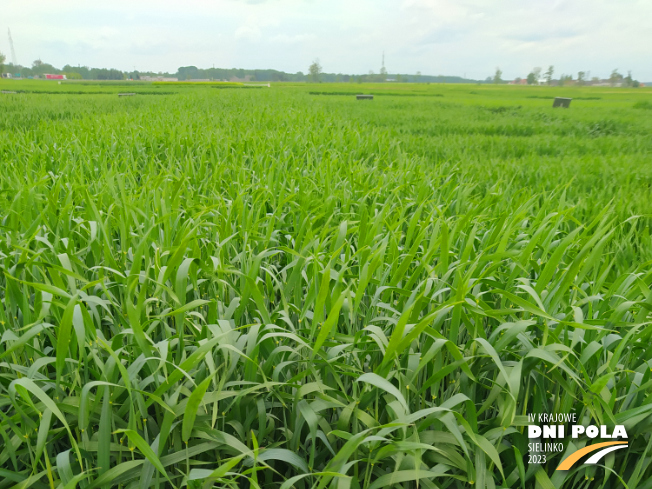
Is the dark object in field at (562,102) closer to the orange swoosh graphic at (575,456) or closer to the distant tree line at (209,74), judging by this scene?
the orange swoosh graphic at (575,456)

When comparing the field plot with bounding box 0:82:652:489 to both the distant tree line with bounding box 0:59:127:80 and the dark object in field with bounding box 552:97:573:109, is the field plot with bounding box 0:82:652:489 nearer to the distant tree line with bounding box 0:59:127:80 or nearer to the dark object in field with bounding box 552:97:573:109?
the dark object in field with bounding box 552:97:573:109

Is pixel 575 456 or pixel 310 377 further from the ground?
pixel 310 377

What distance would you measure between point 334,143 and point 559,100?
17359 mm

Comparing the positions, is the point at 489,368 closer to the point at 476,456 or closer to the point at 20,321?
the point at 476,456

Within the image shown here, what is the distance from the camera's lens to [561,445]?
1029 mm

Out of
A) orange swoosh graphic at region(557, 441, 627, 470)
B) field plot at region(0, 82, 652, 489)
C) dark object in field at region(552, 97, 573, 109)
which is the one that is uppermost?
dark object in field at region(552, 97, 573, 109)

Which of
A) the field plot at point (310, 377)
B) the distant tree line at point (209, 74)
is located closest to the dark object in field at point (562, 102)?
the field plot at point (310, 377)

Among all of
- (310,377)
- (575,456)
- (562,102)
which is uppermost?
(562,102)

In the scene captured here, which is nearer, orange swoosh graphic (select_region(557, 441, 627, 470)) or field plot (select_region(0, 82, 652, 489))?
field plot (select_region(0, 82, 652, 489))

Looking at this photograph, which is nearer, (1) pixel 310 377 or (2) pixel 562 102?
(1) pixel 310 377

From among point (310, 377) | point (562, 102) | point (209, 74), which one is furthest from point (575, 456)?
point (209, 74)

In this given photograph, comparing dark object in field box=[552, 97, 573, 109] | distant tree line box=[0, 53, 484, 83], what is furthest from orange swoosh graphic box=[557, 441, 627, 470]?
distant tree line box=[0, 53, 484, 83]

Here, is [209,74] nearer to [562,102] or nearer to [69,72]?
[69,72]

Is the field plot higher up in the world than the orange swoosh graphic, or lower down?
higher up
